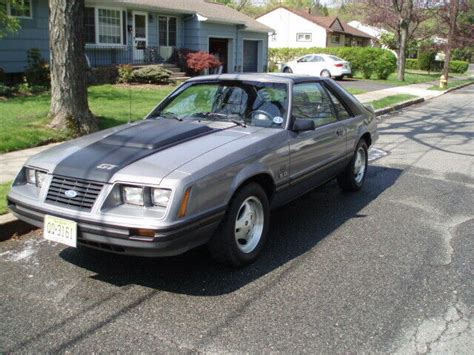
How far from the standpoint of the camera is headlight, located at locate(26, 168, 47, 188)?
391 centimetres

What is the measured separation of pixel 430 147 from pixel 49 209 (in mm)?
8186

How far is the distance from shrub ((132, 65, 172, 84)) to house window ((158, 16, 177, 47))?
18.2 ft

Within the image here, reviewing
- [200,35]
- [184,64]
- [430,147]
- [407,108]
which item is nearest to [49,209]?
[430,147]

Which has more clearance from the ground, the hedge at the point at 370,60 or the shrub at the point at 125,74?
the hedge at the point at 370,60

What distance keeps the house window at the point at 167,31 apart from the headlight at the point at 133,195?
21197 millimetres

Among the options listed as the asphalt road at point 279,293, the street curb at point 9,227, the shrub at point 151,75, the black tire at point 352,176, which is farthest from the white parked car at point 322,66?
the street curb at point 9,227

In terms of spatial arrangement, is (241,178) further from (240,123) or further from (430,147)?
(430,147)

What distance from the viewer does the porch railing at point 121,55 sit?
65.1 ft

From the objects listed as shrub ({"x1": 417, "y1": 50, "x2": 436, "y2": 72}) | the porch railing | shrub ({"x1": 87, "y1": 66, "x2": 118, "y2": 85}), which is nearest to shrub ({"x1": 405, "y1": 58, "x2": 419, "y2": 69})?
shrub ({"x1": 417, "y1": 50, "x2": 436, "y2": 72})

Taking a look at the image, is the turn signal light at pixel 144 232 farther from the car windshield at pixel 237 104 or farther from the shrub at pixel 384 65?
the shrub at pixel 384 65

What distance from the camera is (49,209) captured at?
3623mm

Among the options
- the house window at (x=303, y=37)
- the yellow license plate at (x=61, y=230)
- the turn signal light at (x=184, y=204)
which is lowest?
the yellow license plate at (x=61, y=230)

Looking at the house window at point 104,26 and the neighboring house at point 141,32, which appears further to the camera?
the house window at point 104,26

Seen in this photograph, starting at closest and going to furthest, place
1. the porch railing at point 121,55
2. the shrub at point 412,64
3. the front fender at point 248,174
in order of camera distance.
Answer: the front fender at point 248,174, the porch railing at point 121,55, the shrub at point 412,64
